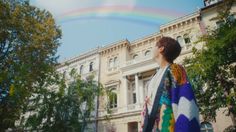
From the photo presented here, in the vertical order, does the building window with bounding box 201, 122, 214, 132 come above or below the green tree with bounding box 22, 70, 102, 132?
below

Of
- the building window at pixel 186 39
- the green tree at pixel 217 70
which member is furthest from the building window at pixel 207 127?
the building window at pixel 186 39

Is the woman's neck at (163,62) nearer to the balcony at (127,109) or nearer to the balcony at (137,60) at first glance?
the balcony at (127,109)

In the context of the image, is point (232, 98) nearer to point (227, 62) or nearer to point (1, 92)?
point (227, 62)

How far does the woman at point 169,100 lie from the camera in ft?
7.94

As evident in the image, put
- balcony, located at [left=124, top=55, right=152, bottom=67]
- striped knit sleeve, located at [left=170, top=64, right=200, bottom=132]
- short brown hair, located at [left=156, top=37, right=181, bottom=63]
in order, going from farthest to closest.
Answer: balcony, located at [left=124, top=55, right=152, bottom=67] → short brown hair, located at [left=156, top=37, right=181, bottom=63] → striped knit sleeve, located at [left=170, top=64, right=200, bottom=132]

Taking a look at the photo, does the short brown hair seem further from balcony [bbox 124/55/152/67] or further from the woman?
balcony [bbox 124/55/152/67]

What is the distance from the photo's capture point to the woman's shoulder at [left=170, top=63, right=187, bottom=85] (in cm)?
268

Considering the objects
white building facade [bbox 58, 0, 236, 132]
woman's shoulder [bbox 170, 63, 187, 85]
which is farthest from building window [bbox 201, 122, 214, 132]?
woman's shoulder [bbox 170, 63, 187, 85]

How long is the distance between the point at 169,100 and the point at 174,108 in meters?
0.14

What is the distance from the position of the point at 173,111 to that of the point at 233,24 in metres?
14.6

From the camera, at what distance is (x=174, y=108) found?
2.56 meters

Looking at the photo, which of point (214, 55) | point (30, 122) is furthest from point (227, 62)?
point (30, 122)

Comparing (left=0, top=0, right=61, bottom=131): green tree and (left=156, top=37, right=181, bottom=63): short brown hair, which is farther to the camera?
(left=0, top=0, right=61, bottom=131): green tree

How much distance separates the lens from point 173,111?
2559 millimetres
